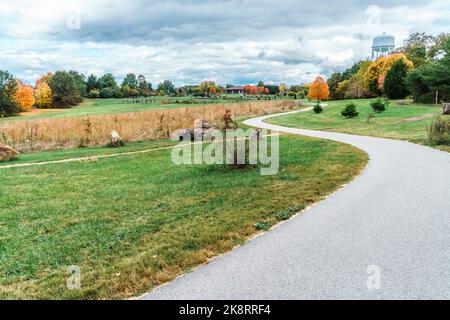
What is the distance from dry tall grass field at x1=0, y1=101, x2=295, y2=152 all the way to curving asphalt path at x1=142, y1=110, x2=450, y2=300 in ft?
55.0

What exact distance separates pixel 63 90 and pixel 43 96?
4319 millimetres

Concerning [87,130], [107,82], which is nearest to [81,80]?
[107,82]

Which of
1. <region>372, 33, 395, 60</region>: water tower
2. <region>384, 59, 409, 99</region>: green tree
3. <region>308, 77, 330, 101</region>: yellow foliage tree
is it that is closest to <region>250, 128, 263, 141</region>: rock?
<region>384, 59, 409, 99</region>: green tree

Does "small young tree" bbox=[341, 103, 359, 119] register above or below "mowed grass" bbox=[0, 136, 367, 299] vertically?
above

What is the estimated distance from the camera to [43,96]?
73750mm

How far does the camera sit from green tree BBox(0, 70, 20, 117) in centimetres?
5808

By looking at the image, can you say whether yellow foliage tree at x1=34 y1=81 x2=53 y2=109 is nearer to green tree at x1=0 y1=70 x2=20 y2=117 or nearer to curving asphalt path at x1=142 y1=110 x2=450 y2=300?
green tree at x1=0 y1=70 x2=20 y2=117

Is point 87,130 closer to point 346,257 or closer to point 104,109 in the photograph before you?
point 346,257

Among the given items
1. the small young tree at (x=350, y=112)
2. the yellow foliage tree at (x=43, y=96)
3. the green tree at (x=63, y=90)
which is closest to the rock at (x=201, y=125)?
the small young tree at (x=350, y=112)

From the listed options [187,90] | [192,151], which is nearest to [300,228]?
[192,151]
